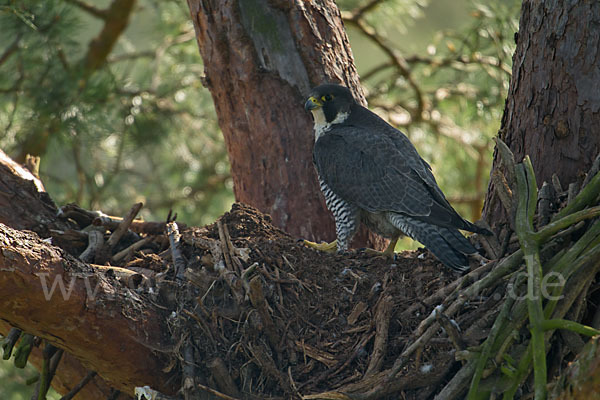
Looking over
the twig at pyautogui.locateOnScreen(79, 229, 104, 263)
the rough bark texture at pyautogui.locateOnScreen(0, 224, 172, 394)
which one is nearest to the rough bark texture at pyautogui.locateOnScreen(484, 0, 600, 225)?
the rough bark texture at pyautogui.locateOnScreen(0, 224, 172, 394)

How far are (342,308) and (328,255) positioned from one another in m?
0.41

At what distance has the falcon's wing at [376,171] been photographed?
3.34 meters

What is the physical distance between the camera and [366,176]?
351 centimetres

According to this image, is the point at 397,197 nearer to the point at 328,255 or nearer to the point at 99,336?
the point at 328,255

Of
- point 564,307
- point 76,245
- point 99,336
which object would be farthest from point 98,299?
point 564,307

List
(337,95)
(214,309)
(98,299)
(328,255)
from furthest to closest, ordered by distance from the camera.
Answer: (337,95), (328,255), (214,309), (98,299)

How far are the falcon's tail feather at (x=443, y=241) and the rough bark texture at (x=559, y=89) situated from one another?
19 centimetres

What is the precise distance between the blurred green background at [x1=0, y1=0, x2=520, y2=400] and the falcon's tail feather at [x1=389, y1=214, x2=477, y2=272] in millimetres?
2056

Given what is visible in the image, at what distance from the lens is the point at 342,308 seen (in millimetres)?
2697

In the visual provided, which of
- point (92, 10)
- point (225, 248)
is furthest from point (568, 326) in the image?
point (92, 10)

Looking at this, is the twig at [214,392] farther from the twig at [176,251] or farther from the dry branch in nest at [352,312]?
the twig at [176,251]

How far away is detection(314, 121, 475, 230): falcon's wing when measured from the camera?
11.0 ft

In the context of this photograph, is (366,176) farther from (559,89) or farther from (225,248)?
(559,89)

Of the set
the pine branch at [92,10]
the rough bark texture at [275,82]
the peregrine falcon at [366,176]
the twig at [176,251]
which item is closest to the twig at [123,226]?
the twig at [176,251]
